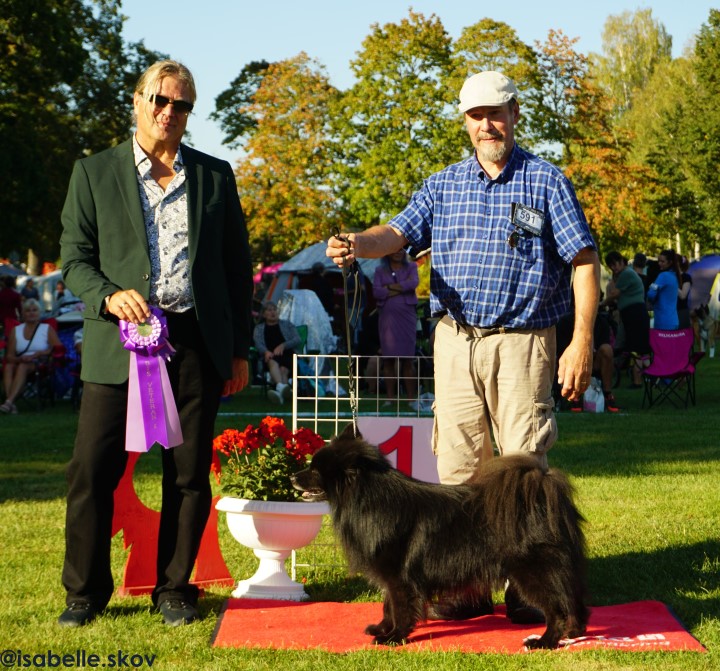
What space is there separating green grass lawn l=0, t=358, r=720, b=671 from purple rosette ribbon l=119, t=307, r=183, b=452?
2.43 ft

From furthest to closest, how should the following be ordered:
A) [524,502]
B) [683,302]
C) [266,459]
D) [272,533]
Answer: [683,302] → [266,459] → [272,533] → [524,502]

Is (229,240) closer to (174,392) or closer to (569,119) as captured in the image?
(174,392)

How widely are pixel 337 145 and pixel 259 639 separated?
35.7 metres

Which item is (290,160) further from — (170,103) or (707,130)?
(170,103)

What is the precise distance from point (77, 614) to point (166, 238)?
1.48 metres

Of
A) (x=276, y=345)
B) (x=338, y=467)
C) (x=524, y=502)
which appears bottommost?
(x=524, y=502)

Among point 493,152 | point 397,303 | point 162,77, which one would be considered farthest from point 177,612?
point 397,303

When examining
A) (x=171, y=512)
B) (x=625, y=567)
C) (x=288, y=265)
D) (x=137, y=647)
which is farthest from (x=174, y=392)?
(x=288, y=265)

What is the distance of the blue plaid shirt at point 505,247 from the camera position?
13.2ft

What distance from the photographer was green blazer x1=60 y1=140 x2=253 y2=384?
391cm

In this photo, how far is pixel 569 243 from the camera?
397 centimetres

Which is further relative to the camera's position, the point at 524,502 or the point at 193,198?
the point at 193,198

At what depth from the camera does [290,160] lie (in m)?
39.5

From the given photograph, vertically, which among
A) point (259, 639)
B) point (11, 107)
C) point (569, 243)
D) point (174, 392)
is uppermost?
Answer: point (11, 107)
